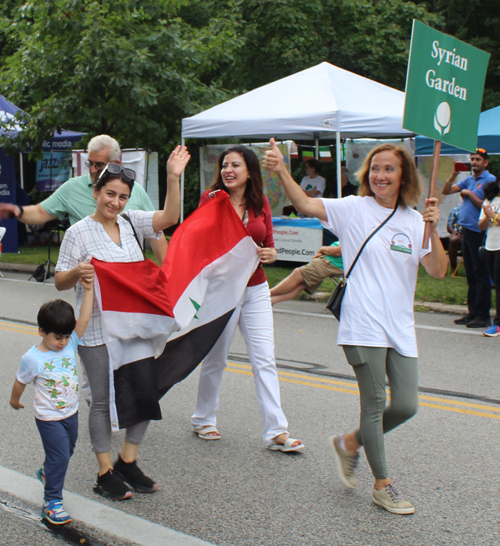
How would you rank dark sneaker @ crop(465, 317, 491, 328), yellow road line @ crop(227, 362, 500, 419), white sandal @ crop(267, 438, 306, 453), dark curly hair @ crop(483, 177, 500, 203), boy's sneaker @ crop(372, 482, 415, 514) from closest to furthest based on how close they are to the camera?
1. boy's sneaker @ crop(372, 482, 415, 514)
2. white sandal @ crop(267, 438, 306, 453)
3. yellow road line @ crop(227, 362, 500, 419)
4. dark curly hair @ crop(483, 177, 500, 203)
5. dark sneaker @ crop(465, 317, 491, 328)

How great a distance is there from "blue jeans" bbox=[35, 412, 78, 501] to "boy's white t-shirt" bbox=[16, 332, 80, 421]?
0.04 meters

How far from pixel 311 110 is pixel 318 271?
13.6 feet

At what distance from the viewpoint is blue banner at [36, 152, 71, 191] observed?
1955 centimetres

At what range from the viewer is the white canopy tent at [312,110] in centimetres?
1284

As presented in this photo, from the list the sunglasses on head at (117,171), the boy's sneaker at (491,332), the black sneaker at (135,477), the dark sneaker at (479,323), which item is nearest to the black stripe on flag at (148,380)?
the black sneaker at (135,477)

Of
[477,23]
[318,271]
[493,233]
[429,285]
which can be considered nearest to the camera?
[493,233]

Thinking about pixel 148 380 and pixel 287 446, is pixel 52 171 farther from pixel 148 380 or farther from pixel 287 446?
pixel 148 380

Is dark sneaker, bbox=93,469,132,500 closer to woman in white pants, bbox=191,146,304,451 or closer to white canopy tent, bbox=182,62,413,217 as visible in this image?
woman in white pants, bbox=191,146,304,451

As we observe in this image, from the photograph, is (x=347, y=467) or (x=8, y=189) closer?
(x=347, y=467)

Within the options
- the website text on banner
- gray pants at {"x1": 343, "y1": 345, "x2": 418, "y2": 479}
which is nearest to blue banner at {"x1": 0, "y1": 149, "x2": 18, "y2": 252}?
the website text on banner

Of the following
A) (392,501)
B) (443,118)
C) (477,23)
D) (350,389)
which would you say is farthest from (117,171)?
(477,23)

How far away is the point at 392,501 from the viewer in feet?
12.4

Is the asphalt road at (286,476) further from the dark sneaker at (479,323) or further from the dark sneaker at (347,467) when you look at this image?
the dark sneaker at (479,323)

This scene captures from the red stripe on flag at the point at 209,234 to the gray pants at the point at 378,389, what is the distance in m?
1.26
